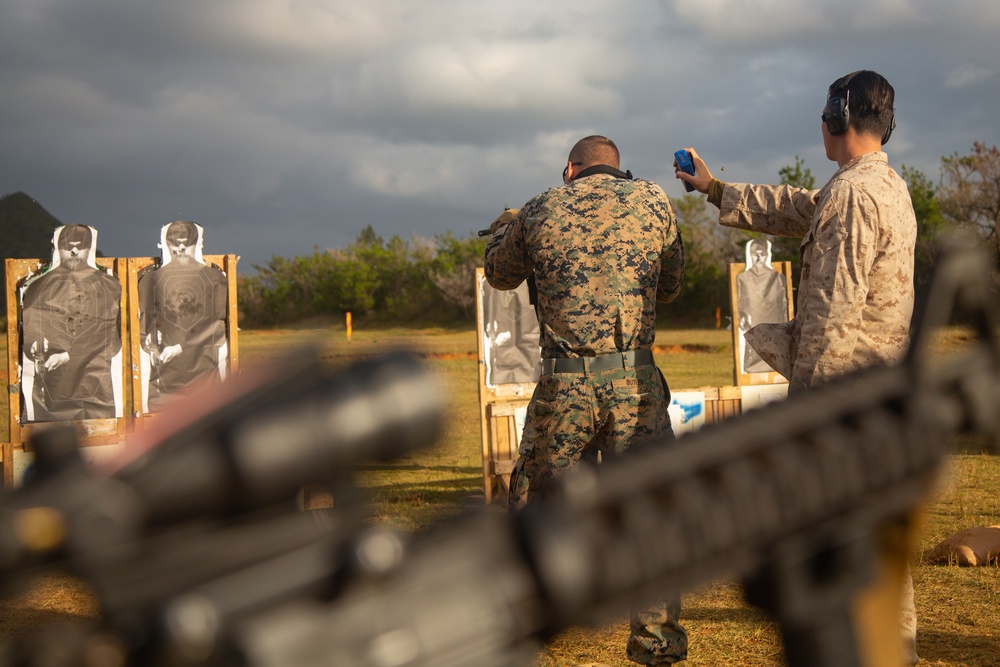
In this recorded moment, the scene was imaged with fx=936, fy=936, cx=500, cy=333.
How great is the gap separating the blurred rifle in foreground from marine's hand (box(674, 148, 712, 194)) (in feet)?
7.86

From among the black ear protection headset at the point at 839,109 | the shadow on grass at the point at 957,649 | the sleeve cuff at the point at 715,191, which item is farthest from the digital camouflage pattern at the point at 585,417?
the shadow on grass at the point at 957,649

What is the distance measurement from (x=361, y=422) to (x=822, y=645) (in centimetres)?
65

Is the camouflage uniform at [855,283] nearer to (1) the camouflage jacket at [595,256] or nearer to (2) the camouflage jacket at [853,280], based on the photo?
(2) the camouflage jacket at [853,280]

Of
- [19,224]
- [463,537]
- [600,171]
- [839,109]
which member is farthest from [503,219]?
[19,224]

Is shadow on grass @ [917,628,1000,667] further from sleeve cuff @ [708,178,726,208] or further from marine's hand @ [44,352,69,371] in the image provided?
marine's hand @ [44,352,69,371]

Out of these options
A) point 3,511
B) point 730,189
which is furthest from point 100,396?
point 3,511

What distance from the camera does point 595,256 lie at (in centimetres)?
338

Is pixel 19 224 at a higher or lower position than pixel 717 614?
higher

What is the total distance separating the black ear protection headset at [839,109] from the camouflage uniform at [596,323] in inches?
27.3

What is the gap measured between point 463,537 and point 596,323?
257 cm

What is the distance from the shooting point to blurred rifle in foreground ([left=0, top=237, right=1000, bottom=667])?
761 mm

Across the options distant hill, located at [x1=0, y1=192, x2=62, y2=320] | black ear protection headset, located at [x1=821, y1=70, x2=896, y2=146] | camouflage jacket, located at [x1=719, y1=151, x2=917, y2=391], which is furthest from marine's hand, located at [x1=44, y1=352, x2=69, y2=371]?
black ear protection headset, located at [x1=821, y1=70, x2=896, y2=146]

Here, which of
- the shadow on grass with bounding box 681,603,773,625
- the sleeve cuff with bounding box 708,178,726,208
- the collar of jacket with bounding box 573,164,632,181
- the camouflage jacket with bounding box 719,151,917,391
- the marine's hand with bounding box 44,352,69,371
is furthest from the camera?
the marine's hand with bounding box 44,352,69,371

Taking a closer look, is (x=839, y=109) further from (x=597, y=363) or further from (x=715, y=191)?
(x=597, y=363)
